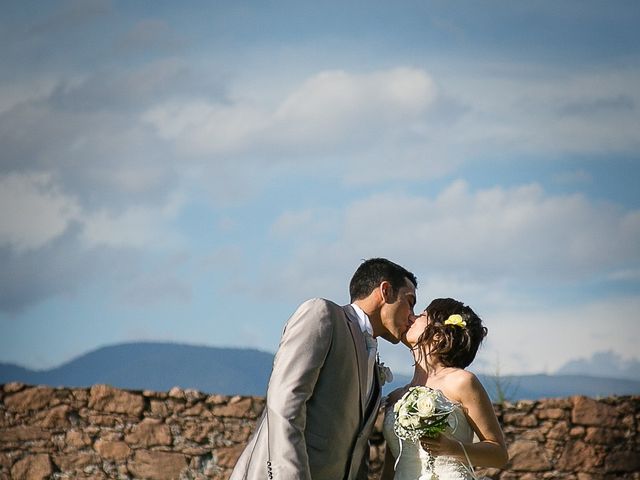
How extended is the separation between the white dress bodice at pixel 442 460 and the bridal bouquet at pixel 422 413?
0.42ft

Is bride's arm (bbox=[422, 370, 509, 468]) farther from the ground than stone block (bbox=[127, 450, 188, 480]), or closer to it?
farther from the ground

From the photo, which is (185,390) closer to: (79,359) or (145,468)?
(145,468)

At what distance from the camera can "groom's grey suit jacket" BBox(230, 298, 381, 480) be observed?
14.5 ft

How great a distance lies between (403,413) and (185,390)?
516 cm

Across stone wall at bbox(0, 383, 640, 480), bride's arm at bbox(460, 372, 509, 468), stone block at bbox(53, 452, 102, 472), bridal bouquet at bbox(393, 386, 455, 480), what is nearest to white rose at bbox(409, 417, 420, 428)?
bridal bouquet at bbox(393, 386, 455, 480)

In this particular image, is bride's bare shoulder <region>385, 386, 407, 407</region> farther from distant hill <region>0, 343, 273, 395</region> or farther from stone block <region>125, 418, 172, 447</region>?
distant hill <region>0, 343, 273, 395</region>

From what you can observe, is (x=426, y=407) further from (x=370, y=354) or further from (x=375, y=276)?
(x=375, y=276)

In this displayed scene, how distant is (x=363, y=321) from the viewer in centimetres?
493

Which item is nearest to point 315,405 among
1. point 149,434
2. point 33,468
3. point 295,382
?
point 295,382

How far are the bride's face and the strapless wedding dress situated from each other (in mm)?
379

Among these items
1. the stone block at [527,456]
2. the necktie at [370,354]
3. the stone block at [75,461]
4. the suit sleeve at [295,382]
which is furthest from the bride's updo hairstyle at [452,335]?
the stone block at [75,461]

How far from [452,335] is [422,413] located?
549 millimetres

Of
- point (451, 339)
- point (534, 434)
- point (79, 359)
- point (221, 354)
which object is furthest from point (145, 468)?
point (79, 359)

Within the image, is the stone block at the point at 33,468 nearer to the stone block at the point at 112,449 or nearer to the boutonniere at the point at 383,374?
the stone block at the point at 112,449
